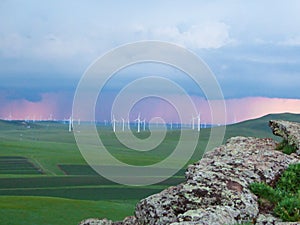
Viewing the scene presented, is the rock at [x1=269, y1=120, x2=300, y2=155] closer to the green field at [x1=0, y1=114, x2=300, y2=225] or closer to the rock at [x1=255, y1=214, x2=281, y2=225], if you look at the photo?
the rock at [x1=255, y1=214, x2=281, y2=225]

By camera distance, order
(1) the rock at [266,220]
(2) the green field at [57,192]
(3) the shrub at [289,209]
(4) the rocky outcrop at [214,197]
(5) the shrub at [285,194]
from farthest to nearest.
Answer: (2) the green field at [57,192] → (5) the shrub at [285,194] → (3) the shrub at [289,209] → (1) the rock at [266,220] → (4) the rocky outcrop at [214,197]

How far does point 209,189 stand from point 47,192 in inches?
1946

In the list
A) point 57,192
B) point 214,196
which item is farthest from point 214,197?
point 57,192

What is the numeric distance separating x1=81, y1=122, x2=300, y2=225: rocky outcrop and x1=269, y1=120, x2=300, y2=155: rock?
2.16m

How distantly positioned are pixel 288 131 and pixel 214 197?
21.8 ft

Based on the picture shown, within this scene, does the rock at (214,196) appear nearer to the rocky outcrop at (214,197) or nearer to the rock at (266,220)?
the rocky outcrop at (214,197)

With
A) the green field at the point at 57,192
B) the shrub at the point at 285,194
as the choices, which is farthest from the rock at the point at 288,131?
the green field at the point at 57,192

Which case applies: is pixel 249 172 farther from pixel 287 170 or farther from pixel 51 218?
pixel 51 218

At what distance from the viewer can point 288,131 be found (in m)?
18.8

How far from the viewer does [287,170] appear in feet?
51.6

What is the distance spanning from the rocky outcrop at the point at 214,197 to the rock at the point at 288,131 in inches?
85.2

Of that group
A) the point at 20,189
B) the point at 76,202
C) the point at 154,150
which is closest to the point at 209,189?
the point at 76,202

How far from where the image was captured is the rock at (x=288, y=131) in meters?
18.4

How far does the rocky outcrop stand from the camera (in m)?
12.5
